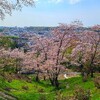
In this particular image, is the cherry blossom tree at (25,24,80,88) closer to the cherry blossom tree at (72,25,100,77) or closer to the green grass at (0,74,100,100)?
the cherry blossom tree at (72,25,100,77)

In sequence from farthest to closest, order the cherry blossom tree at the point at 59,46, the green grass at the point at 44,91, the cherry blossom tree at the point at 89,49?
the cherry blossom tree at the point at 89,49 < the cherry blossom tree at the point at 59,46 < the green grass at the point at 44,91

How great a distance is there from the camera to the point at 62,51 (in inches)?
2132

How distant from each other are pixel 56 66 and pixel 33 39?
1326cm

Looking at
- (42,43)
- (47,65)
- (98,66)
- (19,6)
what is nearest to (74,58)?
(98,66)

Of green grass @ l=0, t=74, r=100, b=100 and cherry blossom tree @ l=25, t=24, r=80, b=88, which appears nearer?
green grass @ l=0, t=74, r=100, b=100

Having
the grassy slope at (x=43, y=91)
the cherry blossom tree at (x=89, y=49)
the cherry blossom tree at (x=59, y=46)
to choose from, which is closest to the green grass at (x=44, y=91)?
the grassy slope at (x=43, y=91)

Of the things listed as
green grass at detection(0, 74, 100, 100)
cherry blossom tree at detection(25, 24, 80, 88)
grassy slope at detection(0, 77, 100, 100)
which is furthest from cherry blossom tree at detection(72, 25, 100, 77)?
green grass at detection(0, 74, 100, 100)

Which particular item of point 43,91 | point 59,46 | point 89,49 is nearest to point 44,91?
point 43,91

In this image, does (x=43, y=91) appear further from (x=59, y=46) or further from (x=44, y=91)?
Answer: (x=59, y=46)

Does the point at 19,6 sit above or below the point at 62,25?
above

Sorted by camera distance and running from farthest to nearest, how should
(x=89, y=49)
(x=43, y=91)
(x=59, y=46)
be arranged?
1. (x=89, y=49)
2. (x=59, y=46)
3. (x=43, y=91)

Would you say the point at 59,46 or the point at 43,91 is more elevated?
the point at 59,46

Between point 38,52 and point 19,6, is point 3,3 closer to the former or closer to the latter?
point 19,6

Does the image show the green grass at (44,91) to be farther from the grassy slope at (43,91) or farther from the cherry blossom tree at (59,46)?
the cherry blossom tree at (59,46)
